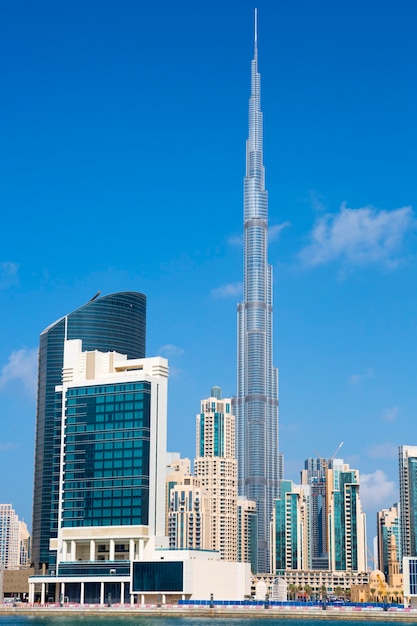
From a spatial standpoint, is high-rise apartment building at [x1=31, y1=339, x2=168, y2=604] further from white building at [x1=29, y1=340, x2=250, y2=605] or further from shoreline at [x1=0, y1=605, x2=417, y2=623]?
shoreline at [x1=0, y1=605, x2=417, y2=623]

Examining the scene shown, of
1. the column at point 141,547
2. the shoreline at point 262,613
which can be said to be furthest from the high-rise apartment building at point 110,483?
the shoreline at point 262,613

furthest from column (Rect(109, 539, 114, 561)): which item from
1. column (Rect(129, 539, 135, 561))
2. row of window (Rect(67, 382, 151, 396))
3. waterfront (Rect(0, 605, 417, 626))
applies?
row of window (Rect(67, 382, 151, 396))

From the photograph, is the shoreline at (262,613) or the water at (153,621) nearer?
the water at (153,621)

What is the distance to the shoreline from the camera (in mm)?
172750

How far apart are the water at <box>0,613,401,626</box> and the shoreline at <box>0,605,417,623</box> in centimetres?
134

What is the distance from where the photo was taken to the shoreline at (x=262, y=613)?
567 feet

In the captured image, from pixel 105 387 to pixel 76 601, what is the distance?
126 feet

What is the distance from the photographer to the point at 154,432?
19250cm

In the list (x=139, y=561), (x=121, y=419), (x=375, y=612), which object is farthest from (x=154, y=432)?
(x=375, y=612)

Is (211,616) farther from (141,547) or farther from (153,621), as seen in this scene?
(141,547)

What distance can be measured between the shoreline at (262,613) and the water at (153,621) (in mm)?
1335

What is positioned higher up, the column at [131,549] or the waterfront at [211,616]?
the column at [131,549]

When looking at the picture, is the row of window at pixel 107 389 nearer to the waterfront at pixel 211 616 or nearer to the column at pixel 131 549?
the column at pixel 131 549

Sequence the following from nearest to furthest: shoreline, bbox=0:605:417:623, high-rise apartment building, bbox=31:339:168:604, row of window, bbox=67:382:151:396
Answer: shoreline, bbox=0:605:417:623 → high-rise apartment building, bbox=31:339:168:604 → row of window, bbox=67:382:151:396
